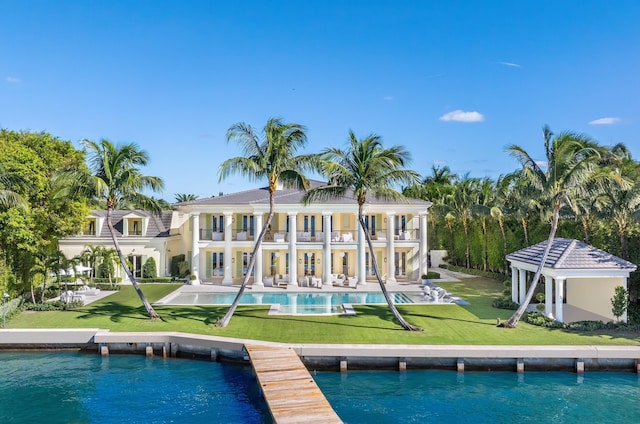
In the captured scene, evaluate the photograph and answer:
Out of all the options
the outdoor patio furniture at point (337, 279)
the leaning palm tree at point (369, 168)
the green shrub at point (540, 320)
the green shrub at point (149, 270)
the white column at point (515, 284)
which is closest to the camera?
the leaning palm tree at point (369, 168)

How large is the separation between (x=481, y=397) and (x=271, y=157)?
40.0ft

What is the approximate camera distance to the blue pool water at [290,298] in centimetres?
2564

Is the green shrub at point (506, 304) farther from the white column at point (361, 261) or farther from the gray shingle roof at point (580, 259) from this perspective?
the white column at point (361, 261)

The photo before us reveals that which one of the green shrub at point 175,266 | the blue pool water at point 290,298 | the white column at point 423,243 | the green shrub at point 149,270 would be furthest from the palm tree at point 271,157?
the green shrub at point 175,266

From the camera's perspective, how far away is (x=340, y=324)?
66.0ft

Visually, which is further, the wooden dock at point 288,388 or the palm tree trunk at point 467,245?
the palm tree trunk at point 467,245

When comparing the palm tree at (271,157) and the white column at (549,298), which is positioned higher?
the palm tree at (271,157)

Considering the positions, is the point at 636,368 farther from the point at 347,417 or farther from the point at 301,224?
the point at 301,224

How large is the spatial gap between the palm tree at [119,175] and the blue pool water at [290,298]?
519 centimetres

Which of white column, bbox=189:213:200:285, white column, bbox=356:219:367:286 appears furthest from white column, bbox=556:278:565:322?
white column, bbox=189:213:200:285

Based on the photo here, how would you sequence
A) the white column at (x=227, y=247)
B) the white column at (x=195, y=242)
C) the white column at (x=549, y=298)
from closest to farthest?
the white column at (x=549, y=298), the white column at (x=227, y=247), the white column at (x=195, y=242)

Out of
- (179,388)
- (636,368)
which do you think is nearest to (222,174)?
(179,388)

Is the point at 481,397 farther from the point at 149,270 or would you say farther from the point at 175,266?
the point at 175,266

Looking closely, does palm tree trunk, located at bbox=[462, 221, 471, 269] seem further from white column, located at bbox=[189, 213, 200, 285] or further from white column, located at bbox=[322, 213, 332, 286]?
white column, located at bbox=[189, 213, 200, 285]
